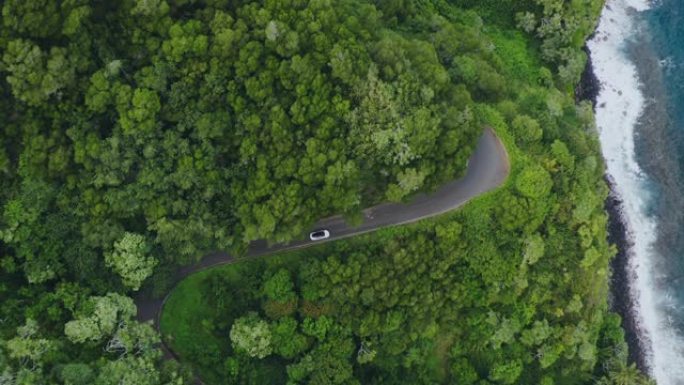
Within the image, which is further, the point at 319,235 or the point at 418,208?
the point at 418,208

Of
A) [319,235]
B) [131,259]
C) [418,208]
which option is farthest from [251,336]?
[418,208]

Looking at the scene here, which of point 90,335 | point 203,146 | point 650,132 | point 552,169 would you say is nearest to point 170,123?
point 203,146

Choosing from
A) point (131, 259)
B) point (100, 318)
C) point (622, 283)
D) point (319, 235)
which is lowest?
point (622, 283)

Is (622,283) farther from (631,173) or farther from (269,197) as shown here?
(269,197)

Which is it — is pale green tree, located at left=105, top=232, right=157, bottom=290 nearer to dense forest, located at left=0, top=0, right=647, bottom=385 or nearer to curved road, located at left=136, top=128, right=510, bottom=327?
dense forest, located at left=0, top=0, right=647, bottom=385

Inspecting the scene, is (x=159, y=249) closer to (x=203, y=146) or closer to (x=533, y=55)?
(x=203, y=146)

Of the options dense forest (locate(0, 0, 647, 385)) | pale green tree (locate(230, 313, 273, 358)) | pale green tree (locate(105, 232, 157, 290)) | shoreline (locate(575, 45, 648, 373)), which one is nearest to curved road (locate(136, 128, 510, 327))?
dense forest (locate(0, 0, 647, 385))
